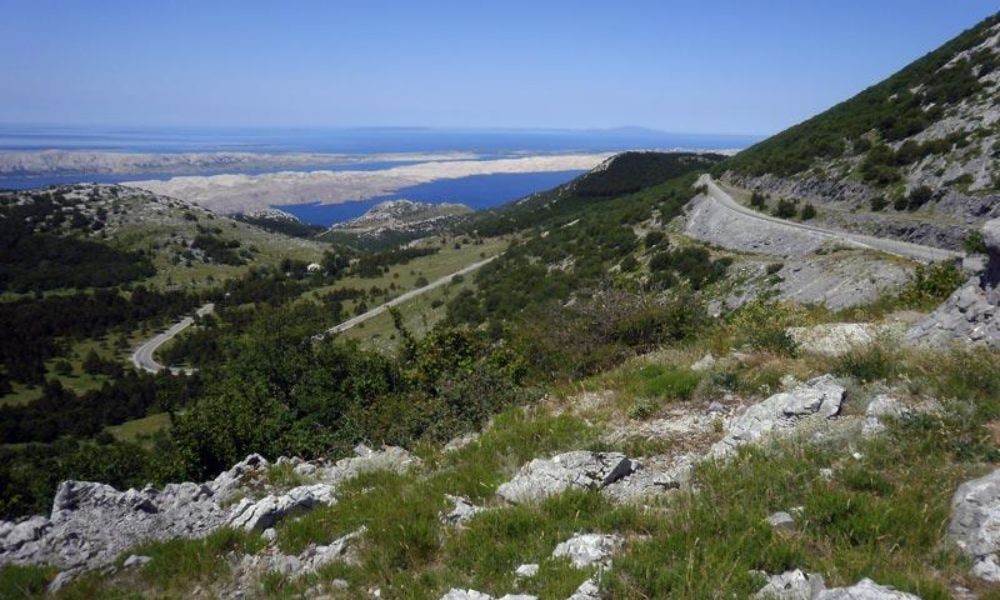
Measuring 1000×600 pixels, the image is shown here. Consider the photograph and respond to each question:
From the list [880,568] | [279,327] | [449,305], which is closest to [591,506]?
[880,568]

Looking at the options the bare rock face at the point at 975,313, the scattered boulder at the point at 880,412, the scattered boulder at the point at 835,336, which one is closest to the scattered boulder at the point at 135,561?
Answer: the scattered boulder at the point at 880,412

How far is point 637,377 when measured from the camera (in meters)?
9.38

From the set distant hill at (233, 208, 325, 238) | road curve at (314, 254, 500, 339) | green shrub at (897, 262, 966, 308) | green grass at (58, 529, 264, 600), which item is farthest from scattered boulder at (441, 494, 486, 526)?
distant hill at (233, 208, 325, 238)

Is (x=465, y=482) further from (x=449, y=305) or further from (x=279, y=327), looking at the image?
(x=449, y=305)

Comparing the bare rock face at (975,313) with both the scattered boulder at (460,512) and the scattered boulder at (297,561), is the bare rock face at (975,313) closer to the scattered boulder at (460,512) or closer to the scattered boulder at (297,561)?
the scattered boulder at (460,512)

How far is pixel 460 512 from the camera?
5945 mm

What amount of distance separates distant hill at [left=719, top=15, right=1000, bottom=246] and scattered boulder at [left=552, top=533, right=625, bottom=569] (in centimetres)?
3204

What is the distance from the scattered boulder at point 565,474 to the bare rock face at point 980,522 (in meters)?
2.97

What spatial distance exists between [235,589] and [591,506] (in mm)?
3794

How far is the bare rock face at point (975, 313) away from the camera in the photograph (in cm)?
784

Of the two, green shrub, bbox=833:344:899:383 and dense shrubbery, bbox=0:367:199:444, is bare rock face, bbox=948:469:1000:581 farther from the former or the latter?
dense shrubbery, bbox=0:367:199:444

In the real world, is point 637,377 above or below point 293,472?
above

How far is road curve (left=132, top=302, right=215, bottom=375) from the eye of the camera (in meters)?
73.3

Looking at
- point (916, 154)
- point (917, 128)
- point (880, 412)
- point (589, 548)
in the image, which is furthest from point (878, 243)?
point (589, 548)
